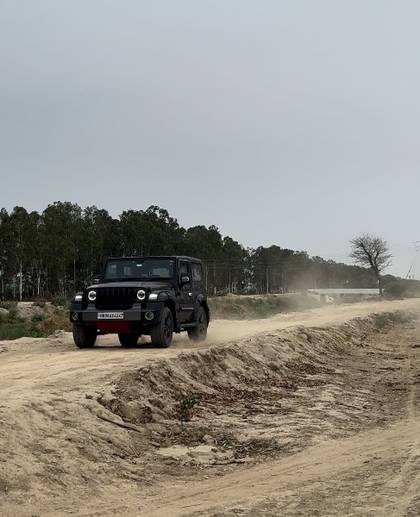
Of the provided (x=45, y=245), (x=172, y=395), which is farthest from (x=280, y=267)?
(x=172, y=395)

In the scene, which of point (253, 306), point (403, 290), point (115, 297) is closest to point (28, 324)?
point (115, 297)

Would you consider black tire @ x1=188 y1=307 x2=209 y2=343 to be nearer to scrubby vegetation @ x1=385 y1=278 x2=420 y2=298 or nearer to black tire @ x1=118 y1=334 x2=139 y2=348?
black tire @ x1=118 y1=334 x2=139 y2=348

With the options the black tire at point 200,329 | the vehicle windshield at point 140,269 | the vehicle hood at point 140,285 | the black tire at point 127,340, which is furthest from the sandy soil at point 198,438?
the black tire at point 200,329

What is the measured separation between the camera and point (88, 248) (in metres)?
76.8

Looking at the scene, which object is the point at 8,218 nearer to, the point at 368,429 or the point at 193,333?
the point at 193,333

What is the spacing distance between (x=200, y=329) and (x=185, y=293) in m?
1.45

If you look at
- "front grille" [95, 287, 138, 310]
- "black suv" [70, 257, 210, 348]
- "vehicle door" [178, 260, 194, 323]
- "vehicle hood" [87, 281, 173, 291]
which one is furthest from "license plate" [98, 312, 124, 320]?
"vehicle door" [178, 260, 194, 323]

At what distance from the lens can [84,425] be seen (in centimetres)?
759

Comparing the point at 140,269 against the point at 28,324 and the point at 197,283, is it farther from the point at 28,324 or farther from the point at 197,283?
the point at 28,324

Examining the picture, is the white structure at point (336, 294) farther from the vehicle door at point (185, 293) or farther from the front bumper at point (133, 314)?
the front bumper at point (133, 314)

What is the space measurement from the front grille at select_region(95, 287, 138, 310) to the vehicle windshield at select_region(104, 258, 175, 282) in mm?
1108

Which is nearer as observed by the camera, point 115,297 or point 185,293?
point 115,297

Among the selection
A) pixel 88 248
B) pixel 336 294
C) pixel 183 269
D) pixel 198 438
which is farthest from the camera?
pixel 336 294

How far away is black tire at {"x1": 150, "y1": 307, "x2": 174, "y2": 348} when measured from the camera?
46.5 ft
